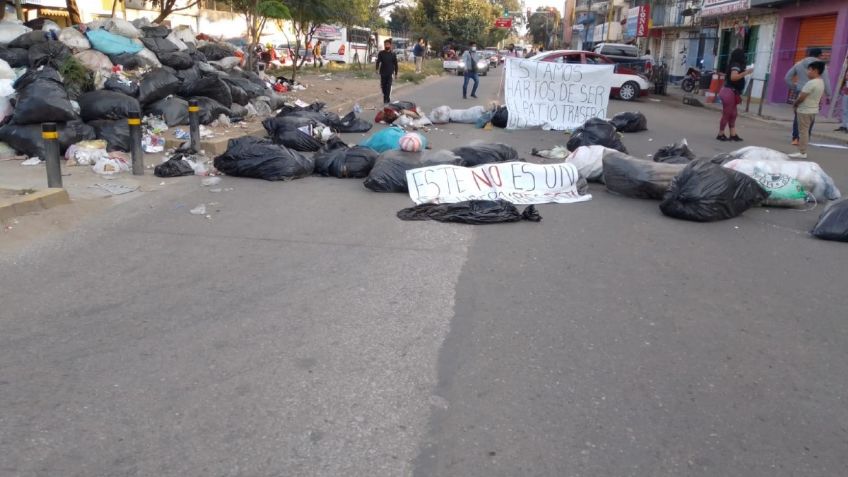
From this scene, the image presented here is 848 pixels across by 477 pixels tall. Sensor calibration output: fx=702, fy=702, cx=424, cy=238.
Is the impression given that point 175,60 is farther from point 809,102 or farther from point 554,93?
point 809,102

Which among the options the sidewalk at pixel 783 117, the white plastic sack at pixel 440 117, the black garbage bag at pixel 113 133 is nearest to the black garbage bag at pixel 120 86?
the black garbage bag at pixel 113 133

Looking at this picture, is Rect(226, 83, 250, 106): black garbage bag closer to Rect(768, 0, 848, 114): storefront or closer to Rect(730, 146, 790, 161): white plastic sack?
Rect(730, 146, 790, 161): white plastic sack

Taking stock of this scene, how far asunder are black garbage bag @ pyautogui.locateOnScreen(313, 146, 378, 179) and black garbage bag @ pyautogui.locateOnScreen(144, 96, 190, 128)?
12.3 ft

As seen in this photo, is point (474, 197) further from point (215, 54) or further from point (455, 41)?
point (455, 41)

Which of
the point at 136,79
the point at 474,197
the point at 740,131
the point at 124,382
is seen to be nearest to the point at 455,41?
the point at 740,131

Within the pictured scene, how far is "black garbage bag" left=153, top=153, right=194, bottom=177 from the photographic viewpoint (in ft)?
28.9

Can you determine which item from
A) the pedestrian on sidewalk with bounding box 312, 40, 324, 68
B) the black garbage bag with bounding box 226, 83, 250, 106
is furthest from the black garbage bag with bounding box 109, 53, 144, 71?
the pedestrian on sidewalk with bounding box 312, 40, 324, 68

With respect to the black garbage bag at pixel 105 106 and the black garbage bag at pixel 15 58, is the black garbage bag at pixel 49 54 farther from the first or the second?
the black garbage bag at pixel 105 106

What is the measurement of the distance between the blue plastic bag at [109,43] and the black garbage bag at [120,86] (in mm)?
1317

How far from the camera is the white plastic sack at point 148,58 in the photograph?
12273mm

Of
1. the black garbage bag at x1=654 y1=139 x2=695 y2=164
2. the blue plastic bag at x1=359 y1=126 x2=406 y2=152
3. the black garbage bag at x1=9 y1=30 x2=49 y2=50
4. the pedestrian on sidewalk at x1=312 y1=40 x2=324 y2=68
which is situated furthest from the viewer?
the pedestrian on sidewalk at x1=312 y1=40 x2=324 y2=68

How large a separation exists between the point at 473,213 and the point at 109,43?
8639mm

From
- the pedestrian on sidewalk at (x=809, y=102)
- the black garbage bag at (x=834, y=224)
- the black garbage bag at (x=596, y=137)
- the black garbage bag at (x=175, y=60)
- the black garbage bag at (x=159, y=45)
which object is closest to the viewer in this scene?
the black garbage bag at (x=834, y=224)

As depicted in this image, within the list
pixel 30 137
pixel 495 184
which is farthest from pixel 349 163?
pixel 30 137
